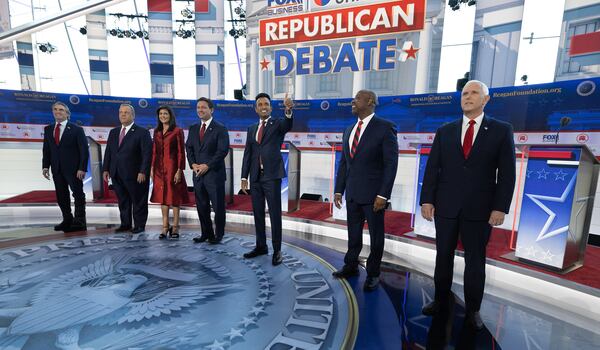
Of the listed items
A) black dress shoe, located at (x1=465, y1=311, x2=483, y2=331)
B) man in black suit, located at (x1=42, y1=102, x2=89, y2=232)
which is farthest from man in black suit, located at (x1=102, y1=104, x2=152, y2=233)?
black dress shoe, located at (x1=465, y1=311, x2=483, y2=331)

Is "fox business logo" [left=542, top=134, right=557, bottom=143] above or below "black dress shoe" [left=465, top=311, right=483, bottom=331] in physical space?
above

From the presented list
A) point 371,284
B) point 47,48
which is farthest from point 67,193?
point 47,48

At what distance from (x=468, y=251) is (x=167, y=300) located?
6.45ft

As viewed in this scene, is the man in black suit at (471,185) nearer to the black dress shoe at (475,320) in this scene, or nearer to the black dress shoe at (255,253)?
the black dress shoe at (475,320)

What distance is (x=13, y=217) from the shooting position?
4109 millimetres

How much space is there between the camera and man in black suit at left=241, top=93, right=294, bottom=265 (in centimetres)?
254

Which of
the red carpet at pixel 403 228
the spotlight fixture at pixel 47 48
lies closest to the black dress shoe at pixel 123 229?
the red carpet at pixel 403 228

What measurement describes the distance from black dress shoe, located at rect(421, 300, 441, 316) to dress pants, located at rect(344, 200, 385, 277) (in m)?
0.42

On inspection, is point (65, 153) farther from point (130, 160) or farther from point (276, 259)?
point (276, 259)

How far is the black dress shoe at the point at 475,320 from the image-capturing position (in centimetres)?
169

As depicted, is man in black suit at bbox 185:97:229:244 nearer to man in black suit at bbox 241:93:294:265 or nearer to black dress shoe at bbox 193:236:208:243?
black dress shoe at bbox 193:236:208:243

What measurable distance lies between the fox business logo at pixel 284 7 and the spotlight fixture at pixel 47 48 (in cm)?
863

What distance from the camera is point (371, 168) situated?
6.85ft

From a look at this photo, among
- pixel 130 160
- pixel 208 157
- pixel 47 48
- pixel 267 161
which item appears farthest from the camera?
pixel 47 48
